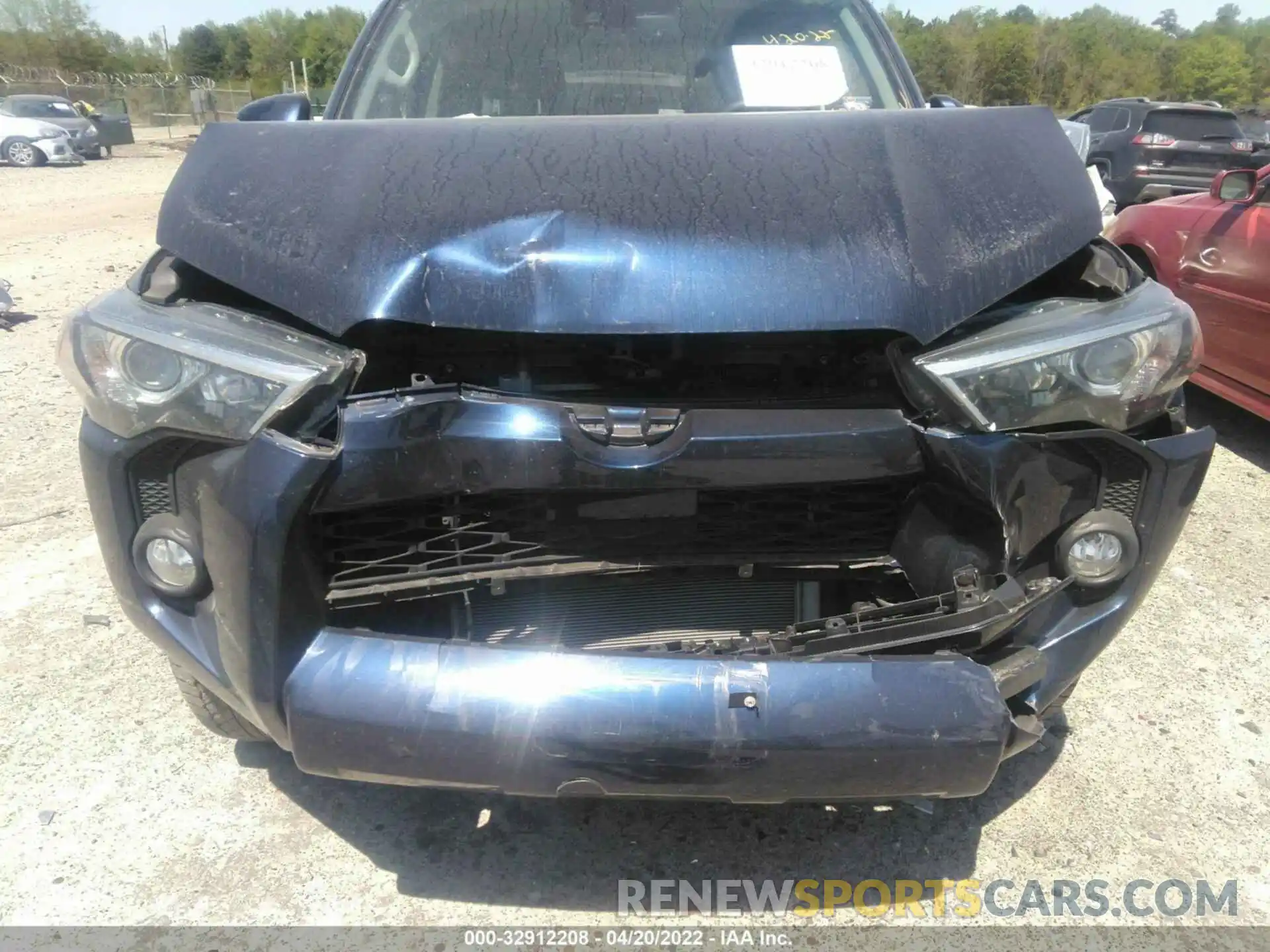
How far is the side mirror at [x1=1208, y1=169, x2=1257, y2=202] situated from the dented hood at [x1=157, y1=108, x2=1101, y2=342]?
312 cm

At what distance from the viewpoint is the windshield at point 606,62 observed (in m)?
3.07

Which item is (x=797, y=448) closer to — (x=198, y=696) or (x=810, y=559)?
(x=810, y=559)

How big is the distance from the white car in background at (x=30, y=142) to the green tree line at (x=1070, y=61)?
32.2m

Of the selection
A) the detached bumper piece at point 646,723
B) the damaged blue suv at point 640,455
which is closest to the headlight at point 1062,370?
the damaged blue suv at point 640,455

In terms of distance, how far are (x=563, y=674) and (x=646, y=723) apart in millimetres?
162

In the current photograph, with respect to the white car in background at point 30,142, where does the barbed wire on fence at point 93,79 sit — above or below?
below

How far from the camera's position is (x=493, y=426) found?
67.4 inches

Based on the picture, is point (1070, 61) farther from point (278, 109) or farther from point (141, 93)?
point (278, 109)

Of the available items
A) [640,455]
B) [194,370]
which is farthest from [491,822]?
[194,370]

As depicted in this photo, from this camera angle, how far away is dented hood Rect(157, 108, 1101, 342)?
174cm

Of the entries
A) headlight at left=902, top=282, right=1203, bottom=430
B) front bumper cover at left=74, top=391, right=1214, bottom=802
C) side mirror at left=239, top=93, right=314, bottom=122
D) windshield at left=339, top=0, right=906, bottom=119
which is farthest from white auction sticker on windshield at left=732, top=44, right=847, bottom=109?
front bumper cover at left=74, top=391, right=1214, bottom=802

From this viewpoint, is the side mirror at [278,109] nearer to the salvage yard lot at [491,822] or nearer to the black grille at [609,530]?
the salvage yard lot at [491,822]

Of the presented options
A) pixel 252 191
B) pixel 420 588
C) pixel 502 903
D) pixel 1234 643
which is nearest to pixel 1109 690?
pixel 1234 643

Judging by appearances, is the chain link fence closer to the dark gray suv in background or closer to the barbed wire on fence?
the barbed wire on fence
